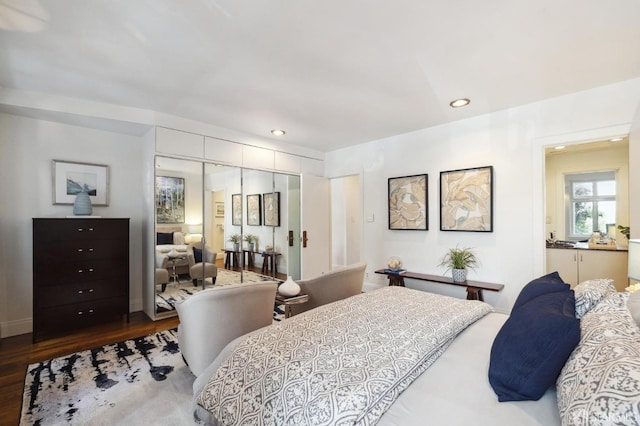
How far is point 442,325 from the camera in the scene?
166 cm

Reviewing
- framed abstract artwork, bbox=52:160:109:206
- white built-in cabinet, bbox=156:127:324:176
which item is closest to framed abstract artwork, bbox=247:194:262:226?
white built-in cabinet, bbox=156:127:324:176

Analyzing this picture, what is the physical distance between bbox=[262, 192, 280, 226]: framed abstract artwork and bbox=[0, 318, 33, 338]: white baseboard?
3.03m

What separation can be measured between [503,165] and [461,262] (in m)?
1.30

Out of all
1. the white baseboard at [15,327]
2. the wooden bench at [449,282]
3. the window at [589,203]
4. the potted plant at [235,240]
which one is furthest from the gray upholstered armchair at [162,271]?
the window at [589,203]

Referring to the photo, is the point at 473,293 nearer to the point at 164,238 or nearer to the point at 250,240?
the point at 250,240

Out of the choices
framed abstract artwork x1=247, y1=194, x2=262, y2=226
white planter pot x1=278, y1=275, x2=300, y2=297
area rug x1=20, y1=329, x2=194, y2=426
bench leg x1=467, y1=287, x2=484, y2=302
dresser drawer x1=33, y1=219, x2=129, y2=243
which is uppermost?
framed abstract artwork x1=247, y1=194, x2=262, y2=226

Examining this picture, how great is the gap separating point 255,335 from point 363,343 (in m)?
0.60

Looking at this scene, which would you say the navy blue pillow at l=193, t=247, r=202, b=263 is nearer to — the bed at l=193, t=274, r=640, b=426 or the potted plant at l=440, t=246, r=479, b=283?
the bed at l=193, t=274, r=640, b=426

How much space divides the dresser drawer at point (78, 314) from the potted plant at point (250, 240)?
1683mm

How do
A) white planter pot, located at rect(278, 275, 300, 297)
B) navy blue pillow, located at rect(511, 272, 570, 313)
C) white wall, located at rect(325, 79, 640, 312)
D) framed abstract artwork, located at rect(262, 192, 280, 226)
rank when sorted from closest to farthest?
navy blue pillow, located at rect(511, 272, 570, 313)
white planter pot, located at rect(278, 275, 300, 297)
white wall, located at rect(325, 79, 640, 312)
framed abstract artwork, located at rect(262, 192, 280, 226)

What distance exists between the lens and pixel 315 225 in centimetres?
538

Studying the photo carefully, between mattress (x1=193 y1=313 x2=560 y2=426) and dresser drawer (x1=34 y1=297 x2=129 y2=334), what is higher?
mattress (x1=193 y1=313 x2=560 y2=426)

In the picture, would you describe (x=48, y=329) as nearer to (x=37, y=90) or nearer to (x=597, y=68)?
(x=37, y=90)

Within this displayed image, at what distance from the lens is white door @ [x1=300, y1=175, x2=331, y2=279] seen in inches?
204
